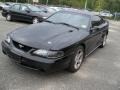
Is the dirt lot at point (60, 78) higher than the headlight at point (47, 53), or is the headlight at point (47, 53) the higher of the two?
the headlight at point (47, 53)

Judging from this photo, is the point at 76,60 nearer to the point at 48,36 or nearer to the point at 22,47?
the point at 48,36

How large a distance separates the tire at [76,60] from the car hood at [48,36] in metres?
0.30

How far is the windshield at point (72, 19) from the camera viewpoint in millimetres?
6257

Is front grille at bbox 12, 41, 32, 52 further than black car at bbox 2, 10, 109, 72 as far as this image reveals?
Yes

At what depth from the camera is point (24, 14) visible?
15.0m

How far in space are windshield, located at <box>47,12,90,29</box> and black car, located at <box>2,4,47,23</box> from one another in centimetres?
813

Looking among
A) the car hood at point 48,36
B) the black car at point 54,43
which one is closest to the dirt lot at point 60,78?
the black car at point 54,43

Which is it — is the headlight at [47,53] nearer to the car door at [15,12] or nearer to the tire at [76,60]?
the tire at [76,60]

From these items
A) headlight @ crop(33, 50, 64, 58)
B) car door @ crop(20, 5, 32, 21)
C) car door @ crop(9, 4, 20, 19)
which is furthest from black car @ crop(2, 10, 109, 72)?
car door @ crop(9, 4, 20, 19)

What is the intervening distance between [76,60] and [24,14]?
1020 centimetres

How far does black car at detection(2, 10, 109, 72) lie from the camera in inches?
184

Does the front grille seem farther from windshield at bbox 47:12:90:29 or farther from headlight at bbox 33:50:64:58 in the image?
windshield at bbox 47:12:90:29

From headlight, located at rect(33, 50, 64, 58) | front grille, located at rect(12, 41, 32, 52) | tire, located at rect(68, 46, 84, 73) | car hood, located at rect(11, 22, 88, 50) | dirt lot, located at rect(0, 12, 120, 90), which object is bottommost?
dirt lot, located at rect(0, 12, 120, 90)

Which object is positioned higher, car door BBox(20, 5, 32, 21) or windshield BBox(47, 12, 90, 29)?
windshield BBox(47, 12, 90, 29)
